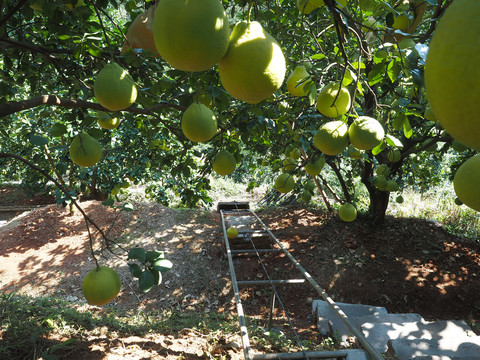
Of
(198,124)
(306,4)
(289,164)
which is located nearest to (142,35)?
(198,124)

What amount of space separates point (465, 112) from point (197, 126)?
1.07 m

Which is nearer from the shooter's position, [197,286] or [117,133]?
[197,286]

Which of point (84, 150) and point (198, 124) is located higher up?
point (198, 124)

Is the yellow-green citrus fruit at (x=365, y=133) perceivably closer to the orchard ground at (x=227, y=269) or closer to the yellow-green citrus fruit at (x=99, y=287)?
the yellow-green citrus fruit at (x=99, y=287)

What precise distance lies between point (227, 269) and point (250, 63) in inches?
224

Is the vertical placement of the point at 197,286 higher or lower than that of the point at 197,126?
lower

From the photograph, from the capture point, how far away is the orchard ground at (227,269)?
14.3 feet

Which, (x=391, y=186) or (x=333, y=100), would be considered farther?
(x=391, y=186)

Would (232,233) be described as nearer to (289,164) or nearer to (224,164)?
(289,164)

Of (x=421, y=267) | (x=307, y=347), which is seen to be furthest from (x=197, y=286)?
(x=421, y=267)

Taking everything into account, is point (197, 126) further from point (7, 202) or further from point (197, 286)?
point (7, 202)

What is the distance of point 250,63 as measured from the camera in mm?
705

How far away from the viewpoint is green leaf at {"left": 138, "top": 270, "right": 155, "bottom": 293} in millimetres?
1145

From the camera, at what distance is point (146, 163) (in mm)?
6324
